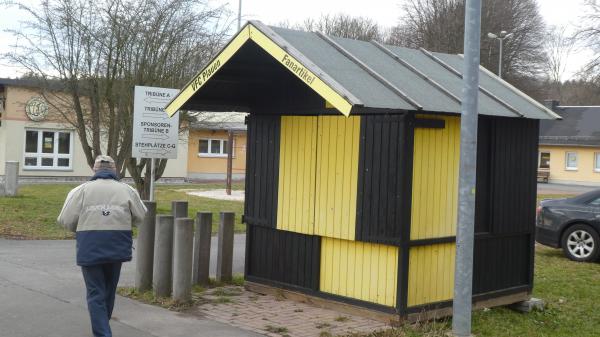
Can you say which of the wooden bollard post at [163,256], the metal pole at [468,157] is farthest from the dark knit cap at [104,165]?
the metal pole at [468,157]

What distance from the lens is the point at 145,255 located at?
911 cm

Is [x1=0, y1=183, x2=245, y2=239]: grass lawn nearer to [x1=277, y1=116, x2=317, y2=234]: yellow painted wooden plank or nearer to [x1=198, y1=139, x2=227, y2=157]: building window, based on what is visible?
[x1=277, y1=116, x2=317, y2=234]: yellow painted wooden plank

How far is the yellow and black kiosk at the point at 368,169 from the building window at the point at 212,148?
33.1 metres

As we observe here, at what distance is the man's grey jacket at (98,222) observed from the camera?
6.56 metres

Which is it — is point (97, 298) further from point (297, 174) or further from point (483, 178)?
point (483, 178)

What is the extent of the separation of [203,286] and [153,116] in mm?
4022

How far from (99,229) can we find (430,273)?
350cm

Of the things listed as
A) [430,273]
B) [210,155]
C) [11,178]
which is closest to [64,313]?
[430,273]

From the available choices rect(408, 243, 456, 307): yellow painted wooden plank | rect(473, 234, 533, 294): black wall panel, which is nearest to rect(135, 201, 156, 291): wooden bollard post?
rect(408, 243, 456, 307): yellow painted wooden plank

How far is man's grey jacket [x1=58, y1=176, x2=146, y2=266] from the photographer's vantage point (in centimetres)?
656

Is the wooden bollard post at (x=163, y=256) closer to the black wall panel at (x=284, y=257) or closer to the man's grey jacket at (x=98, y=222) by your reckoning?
the black wall panel at (x=284, y=257)

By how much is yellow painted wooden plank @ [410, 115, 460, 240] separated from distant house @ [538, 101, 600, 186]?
154ft

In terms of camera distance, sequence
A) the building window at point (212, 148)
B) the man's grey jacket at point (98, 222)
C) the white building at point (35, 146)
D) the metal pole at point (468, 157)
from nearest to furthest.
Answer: the man's grey jacket at point (98, 222), the metal pole at point (468, 157), the white building at point (35, 146), the building window at point (212, 148)

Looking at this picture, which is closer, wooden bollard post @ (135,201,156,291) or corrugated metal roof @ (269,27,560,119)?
corrugated metal roof @ (269,27,560,119)
